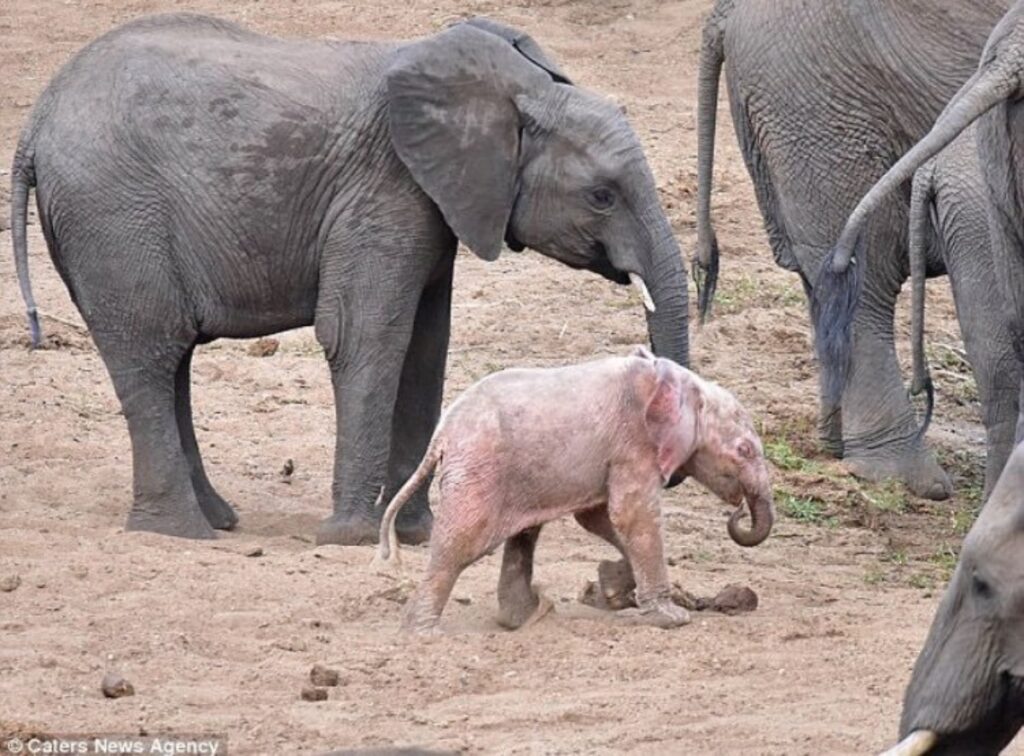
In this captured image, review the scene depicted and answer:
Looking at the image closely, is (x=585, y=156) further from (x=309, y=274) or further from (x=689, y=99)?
(x=689, y=99)

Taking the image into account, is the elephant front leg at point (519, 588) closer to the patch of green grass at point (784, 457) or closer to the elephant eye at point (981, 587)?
the elephant eye at point (981, 587)

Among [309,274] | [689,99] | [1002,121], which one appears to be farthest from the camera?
[689,99]

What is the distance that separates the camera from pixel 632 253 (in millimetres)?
7406

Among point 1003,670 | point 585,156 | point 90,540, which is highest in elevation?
point 585,156

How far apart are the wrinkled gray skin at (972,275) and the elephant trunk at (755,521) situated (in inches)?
48.6

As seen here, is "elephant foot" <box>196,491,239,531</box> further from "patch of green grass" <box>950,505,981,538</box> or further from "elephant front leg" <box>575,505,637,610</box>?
"patch of green grass" <box>950,505,981,538</box>

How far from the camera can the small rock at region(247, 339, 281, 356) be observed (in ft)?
31.1

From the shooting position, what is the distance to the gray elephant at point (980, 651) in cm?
441

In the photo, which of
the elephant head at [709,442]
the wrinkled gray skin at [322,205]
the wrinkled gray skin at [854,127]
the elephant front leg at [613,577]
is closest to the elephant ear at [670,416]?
the elephant head at [709,442]

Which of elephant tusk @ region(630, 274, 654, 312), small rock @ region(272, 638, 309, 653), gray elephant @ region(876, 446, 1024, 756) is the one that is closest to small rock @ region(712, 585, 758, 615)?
small rock @ region(272, 638, 309, 653)

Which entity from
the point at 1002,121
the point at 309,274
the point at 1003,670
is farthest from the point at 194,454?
the point at 1003,670

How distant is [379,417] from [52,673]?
180 cm

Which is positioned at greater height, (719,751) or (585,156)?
(585,156)

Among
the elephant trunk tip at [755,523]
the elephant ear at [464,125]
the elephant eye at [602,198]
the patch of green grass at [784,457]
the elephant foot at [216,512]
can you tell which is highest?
the elephant ear at [464,125]
